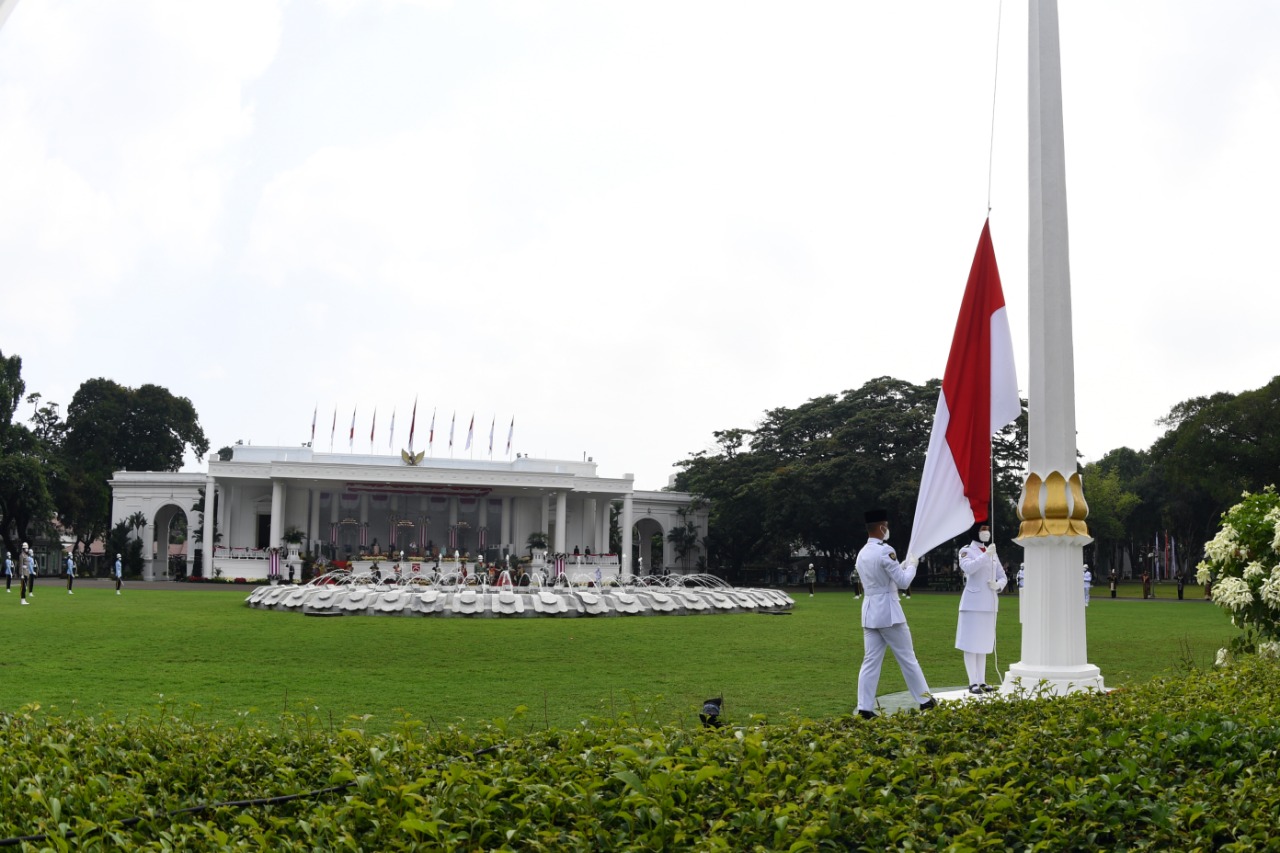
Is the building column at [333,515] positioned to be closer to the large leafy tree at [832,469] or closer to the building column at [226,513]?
the building column at [226,513]

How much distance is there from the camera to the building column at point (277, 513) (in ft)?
133

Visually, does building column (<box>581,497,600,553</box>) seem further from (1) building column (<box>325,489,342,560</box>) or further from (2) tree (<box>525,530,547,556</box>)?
(1) building column (<box>325,489,342,560</box>)

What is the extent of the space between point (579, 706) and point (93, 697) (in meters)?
4.16

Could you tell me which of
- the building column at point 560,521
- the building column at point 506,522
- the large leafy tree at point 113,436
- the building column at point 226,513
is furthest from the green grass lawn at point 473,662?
the large leafy tree at point 113,436


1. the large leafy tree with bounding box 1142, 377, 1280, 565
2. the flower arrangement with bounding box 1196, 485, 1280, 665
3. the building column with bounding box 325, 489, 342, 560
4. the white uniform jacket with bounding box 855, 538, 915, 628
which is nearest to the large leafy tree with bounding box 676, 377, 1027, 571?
the large leafy tree with bounding box 1142, 377, 1280, 565

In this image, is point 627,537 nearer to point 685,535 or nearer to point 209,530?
point 685,535

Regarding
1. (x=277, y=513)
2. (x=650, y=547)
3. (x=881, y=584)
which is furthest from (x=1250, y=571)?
(x=650, y=547)

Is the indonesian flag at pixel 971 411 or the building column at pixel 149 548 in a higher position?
the indonesian flag at pixel 971 411

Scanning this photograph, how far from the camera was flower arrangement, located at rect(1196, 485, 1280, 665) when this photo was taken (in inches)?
354

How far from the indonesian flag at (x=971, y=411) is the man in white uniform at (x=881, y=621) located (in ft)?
1.07

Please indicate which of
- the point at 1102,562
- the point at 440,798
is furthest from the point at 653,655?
the point at 1102,562

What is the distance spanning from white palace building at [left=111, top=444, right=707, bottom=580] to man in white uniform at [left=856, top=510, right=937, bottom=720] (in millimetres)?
34638

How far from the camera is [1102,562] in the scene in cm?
6166

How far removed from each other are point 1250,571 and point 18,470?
1660 inches
